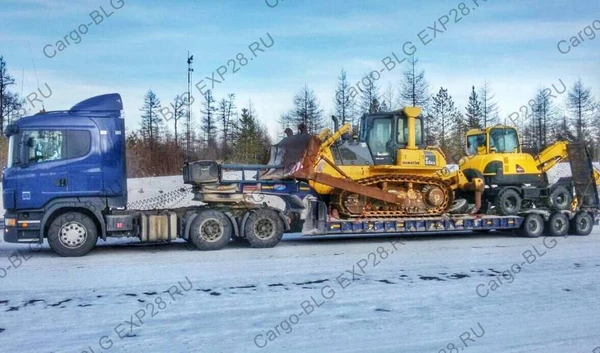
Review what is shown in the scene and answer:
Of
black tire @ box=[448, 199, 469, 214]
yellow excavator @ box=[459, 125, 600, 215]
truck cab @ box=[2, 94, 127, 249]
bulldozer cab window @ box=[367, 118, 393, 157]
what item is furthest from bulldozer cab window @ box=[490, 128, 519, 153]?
truck cab @ box=[2, 94, 127, 249]

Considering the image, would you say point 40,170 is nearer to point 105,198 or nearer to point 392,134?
point 105,198

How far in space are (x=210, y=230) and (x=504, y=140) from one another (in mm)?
8222

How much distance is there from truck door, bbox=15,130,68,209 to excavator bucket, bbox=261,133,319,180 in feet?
14.8

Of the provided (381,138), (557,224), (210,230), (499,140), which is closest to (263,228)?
(210,230)

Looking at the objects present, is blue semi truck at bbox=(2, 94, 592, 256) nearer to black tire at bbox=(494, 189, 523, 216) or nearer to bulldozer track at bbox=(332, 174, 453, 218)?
bulldozer track at bbox=(332, 174, 453, 218)

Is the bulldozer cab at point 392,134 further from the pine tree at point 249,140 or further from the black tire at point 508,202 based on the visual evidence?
the pine tree at point 249,140

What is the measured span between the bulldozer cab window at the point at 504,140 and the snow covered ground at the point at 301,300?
12.7 feet

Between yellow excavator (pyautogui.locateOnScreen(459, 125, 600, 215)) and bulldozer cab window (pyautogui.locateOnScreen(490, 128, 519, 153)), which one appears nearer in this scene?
yellow excavator (pyautogui.locateOnScreen(459, 125, 600, 215))

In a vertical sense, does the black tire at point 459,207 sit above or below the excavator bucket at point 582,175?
below

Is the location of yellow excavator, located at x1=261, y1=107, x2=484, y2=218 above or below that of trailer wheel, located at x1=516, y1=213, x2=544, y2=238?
above

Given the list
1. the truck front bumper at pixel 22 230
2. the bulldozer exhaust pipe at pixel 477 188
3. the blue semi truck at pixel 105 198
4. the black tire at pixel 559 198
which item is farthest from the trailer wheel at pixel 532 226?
the truck front bumper at pixel 22 230

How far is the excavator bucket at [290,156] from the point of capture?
12953mm

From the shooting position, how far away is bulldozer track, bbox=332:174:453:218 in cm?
1368

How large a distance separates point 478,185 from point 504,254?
10.7ft
